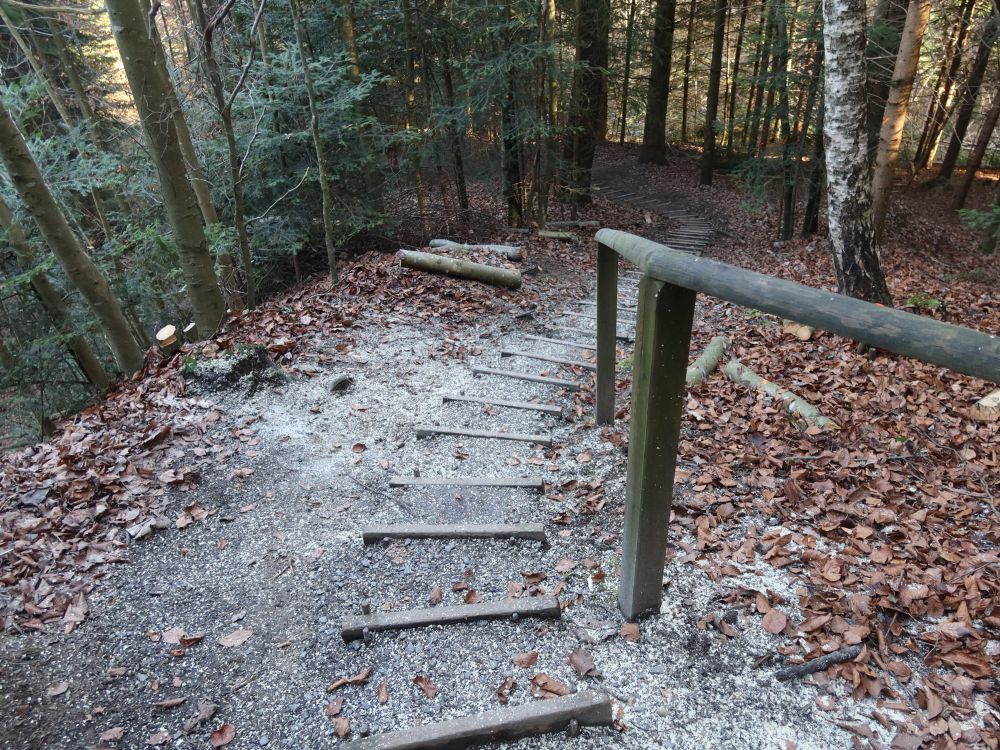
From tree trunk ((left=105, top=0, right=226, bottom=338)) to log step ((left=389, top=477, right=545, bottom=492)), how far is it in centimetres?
460

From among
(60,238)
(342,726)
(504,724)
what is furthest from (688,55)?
(342,726)

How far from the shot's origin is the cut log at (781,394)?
440cm

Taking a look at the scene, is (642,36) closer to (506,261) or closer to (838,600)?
(506,261)

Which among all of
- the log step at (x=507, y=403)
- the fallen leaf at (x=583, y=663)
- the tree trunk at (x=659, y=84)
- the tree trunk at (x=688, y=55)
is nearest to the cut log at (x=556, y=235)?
the log step at (x=507, y=403)

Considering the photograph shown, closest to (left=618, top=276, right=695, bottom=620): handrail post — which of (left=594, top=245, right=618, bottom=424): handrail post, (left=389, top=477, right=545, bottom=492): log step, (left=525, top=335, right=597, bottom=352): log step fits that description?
(left=389, top=477, right=545, bottom=492): log step

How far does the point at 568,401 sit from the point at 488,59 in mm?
9251

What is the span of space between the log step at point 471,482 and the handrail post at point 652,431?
1.25 metres

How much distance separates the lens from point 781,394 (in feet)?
16.0

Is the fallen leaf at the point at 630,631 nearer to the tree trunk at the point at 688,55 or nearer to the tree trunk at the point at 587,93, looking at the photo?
the tree trunk at the point at 587,93

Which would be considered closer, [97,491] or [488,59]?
[97,491]

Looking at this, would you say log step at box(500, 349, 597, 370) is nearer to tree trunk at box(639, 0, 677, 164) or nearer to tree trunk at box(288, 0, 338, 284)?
tree trunk at box(288, 0, 338, 284)

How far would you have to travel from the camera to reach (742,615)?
2.63 meters

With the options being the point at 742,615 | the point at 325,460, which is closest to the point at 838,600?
the point at 742,615

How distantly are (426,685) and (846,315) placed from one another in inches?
86.3
